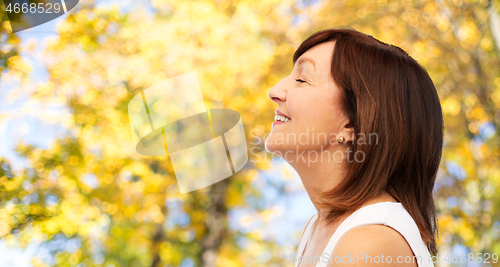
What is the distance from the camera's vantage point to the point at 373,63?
2.23 feet

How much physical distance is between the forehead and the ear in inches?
4.5

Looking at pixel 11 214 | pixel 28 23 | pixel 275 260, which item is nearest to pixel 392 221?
pixel 28 23

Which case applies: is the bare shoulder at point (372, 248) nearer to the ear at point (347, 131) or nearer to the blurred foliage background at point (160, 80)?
the ear at point (347, 131)

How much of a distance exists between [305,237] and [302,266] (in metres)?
0.14

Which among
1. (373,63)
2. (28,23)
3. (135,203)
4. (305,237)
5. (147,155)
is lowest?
(135,203)

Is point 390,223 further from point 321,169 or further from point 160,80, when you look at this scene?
point 160,80

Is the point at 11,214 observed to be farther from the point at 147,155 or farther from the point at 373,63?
the point at 373,63

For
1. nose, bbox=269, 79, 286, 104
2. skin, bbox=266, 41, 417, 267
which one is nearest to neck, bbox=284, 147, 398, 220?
skin, bbox=266, 41, 417, 267

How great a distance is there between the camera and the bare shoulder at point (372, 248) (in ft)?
1.68

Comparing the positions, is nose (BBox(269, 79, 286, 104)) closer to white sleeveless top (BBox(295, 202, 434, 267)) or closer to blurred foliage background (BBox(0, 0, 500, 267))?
white sleeveless top (BBox(295, 202, 434, 267))

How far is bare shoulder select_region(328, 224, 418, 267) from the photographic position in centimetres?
51

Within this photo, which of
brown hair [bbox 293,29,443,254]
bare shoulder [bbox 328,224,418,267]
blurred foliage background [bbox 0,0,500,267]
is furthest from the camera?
blurred foliage background [bbox 0,0,500,267]

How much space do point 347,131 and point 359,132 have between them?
0.11 feet

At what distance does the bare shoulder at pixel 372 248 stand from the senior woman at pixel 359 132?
0.05m
